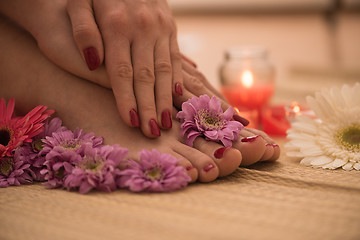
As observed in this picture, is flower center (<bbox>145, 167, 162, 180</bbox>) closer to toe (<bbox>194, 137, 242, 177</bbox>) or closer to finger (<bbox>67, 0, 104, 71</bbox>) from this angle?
toe (<bbox>194, 137, 242, 177</bbox>)

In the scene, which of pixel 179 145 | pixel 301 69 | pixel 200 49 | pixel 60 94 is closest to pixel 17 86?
pixel 60 94

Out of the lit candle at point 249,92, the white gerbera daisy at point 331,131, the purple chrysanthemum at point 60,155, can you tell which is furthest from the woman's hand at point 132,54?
the lit candle at point 249,92

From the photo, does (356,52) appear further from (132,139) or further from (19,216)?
(19,216)

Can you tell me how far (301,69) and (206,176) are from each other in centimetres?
163

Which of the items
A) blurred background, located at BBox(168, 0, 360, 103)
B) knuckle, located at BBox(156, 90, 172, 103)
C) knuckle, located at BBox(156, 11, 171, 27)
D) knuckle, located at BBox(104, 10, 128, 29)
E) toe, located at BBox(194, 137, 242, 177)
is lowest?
toe, located at BBox(194, 137, 242, 177)

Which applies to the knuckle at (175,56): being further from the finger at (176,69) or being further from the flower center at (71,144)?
the flower center at (71,144)

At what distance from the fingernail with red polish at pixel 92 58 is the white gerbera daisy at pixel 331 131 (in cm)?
37

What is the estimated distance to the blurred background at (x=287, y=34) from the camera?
2.13m

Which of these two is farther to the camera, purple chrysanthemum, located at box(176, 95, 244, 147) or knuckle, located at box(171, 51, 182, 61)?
knuckle, located at box(171, 51, 182, 61)

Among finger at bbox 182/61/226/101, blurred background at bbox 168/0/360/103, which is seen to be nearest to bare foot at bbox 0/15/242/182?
finger at bbox 182/61/226/101

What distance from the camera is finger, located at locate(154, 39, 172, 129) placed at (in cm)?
74

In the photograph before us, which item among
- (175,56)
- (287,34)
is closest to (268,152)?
(175,56)

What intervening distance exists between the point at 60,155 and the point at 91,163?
0.05m

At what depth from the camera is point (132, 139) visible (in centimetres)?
73
